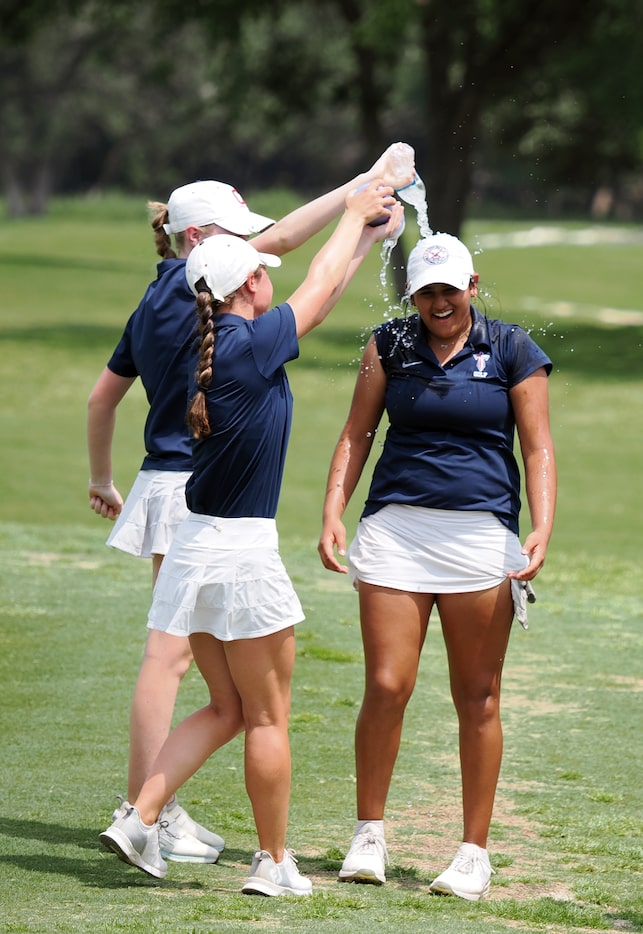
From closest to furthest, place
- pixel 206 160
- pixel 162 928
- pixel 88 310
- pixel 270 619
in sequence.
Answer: pixel 162 928 → pixel 270 619 → pixel 88 310 → pixel 206 160

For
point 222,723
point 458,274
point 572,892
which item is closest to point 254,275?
point 458,274

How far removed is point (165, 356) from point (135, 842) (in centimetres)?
154

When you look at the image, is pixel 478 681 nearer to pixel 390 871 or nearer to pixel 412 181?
pixel 390 871

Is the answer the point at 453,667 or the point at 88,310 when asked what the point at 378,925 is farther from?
the point at 88,310

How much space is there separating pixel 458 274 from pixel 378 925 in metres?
1.94

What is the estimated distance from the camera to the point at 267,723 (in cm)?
453

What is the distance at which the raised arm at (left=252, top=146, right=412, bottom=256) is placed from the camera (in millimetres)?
4922

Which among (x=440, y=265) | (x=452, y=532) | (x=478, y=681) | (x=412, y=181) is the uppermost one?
(x=412, y=181)

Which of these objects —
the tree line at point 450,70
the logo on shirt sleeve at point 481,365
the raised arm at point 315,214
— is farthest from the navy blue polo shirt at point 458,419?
the tree line at point 450,70

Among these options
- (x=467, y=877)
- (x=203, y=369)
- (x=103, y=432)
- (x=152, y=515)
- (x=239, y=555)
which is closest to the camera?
(x=203, y=369)

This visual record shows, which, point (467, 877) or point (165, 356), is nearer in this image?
point (467, 877)

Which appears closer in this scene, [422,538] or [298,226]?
[422,538]

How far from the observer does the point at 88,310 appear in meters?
35.8

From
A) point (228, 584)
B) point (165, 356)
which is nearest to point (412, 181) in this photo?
point (165, 356)
